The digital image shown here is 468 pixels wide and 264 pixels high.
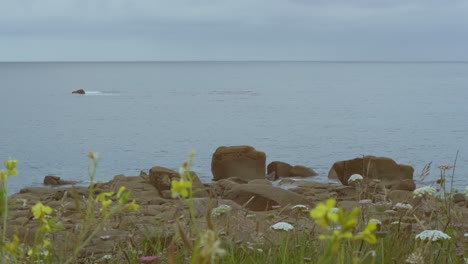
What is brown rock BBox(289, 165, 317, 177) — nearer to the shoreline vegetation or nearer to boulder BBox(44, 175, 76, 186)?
the shoreline vegetation

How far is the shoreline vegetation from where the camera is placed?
5.55 ft

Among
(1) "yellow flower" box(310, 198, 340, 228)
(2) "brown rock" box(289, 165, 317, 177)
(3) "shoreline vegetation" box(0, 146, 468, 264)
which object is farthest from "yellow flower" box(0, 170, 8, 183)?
(2) "brown rock" box(289, 165, 317, 177)

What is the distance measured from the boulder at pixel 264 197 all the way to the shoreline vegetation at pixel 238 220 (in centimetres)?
2

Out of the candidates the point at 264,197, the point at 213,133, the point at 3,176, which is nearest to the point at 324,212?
the point at 3,176

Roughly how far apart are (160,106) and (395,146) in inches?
1307

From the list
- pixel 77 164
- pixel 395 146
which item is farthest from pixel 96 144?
pixel 395 146

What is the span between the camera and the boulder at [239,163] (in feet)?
68.8

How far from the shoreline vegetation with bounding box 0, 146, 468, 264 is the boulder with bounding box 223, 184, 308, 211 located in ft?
0.07

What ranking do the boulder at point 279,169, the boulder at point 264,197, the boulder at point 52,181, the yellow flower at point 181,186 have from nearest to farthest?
the yellow flower at point 181,186 < the boulder at point 264,197 < the boulder at point 52,181 < the boulder at point 279,169

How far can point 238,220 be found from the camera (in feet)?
17.4

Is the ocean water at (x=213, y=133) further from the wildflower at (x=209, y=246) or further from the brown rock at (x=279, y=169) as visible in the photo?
the wildflower at (x=209, y=246)

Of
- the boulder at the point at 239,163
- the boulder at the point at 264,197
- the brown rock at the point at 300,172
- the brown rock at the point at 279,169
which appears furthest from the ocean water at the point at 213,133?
the boulder at the point at 264,197

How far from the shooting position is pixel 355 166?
20297mm

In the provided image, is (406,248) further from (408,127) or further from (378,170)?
(408,127)
